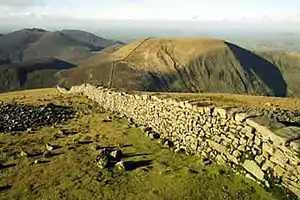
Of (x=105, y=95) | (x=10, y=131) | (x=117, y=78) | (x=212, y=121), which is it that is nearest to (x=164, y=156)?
(x=212, y=121)

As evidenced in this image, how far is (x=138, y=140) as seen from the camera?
20594 mm

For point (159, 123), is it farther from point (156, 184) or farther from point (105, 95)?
point (105, 95)

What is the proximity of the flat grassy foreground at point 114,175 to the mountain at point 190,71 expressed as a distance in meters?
91.6

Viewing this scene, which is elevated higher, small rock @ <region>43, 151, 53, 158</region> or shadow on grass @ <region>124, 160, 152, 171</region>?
shadow on grass @ <region>124, 160, 152, 171</region>

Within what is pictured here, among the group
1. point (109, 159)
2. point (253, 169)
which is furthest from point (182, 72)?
point (253, 169)

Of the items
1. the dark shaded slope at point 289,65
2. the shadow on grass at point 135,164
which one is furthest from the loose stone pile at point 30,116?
the dark shaded slope at point 289,65

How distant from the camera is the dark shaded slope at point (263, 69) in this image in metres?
142

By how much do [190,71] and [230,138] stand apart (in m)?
119

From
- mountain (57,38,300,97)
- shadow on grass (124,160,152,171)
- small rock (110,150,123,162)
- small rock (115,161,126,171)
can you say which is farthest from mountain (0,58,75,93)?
small rock (115,161,126,171)

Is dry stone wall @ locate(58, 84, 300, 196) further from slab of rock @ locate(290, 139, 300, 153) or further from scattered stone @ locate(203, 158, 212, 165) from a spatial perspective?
scattered stone @ locate(203, 158, 212, 165)

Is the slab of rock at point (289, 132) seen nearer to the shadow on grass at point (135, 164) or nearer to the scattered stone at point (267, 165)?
the scattered stone at point (267, 165)

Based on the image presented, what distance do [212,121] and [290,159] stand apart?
14.3 feet

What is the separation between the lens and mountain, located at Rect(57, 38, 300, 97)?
12281 centimetres

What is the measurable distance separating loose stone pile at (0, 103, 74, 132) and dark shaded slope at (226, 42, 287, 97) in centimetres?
11474
